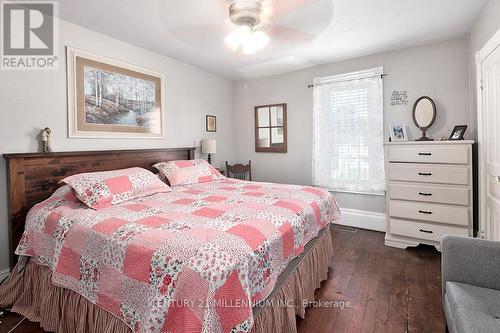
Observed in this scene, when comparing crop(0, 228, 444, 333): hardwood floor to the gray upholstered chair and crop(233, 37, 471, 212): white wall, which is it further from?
crop(233, 37, 471, 212): white wall

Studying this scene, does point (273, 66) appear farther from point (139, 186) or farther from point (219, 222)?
point (219, 222)

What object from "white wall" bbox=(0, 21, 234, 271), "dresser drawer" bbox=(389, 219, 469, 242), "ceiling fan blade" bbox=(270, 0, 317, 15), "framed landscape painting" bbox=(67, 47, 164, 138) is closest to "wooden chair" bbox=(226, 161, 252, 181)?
"white wall" bbox=(0, 21, 234, 271)

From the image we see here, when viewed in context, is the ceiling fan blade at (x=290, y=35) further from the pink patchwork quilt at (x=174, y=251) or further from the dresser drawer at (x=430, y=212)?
the dresser drawer at (x=430, y=212)

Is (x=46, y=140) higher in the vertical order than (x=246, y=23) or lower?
lower

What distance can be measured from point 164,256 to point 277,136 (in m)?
3.49

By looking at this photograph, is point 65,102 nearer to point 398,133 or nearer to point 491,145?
point 398,133

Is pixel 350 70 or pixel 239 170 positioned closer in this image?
pixel 350 70

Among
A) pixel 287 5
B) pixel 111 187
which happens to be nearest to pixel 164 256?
pixel 111 187

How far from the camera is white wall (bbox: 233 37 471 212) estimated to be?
3064 millimetres

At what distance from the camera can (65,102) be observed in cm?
250

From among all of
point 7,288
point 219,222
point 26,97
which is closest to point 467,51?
point 219,222

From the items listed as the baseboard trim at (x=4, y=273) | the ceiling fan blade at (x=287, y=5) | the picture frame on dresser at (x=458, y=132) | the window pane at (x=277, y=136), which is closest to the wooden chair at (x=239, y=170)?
the window pane at (x=277, y=136)

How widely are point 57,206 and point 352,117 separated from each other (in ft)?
11.6

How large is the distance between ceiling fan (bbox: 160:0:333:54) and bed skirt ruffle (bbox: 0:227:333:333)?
186 cm
